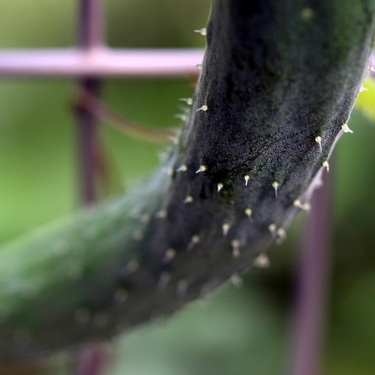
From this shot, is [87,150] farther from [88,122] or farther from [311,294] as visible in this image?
[311,294]

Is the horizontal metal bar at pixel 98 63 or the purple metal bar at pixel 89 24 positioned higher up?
the purple metal bar at pixel 89 24

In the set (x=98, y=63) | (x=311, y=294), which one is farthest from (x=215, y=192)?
(x=311, y=294)

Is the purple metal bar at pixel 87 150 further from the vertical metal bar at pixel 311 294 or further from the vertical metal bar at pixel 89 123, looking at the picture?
the vertical metal bar at pixel 311 294

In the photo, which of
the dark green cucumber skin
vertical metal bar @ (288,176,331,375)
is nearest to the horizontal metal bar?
the dark green cucumber skin

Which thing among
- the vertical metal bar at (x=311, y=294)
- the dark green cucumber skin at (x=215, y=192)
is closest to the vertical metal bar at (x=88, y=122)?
the dark green cucumber skin at (x=215, y=192)

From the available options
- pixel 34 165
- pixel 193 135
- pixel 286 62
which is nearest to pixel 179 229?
pixel 193 135

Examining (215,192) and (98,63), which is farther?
(98,63)

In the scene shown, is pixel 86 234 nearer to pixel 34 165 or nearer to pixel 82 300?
pixel 82 300
